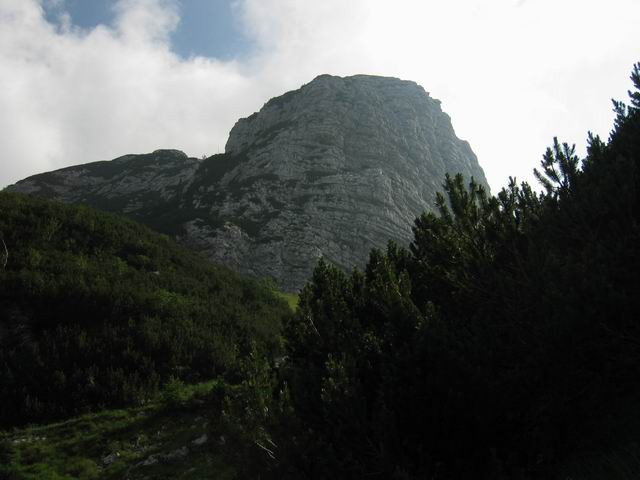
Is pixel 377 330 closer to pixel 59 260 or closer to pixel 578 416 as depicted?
pixel 578 416

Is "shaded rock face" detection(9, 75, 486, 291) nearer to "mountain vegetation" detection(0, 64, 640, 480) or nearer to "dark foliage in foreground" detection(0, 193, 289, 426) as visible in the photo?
"dark foliage in foreground" detection(0, 193, 289, 426)

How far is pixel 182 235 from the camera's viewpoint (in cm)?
5372

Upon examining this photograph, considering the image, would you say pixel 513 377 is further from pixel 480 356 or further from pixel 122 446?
pixel 122 446

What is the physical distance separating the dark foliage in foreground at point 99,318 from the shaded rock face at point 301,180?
22980 mm

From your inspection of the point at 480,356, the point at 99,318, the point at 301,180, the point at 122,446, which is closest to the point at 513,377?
the point at 480,356

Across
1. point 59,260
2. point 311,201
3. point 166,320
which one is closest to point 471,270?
point 166,320

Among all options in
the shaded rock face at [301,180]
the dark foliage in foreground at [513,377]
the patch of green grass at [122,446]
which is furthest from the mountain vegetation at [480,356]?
the shaded rock face at [301,180]

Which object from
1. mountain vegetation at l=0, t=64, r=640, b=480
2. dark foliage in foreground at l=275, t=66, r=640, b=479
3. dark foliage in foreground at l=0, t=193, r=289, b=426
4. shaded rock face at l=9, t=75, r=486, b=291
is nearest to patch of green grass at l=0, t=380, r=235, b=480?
mountain vegetation at l=0, t=64, r=640, b=480

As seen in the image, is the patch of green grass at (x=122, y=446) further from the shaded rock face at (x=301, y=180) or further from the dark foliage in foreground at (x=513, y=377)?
the shaded rock face at (x=301, y=180)

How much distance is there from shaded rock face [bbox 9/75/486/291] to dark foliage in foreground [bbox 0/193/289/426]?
23.0 m

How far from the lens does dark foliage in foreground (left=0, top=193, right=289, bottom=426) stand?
14.6 m

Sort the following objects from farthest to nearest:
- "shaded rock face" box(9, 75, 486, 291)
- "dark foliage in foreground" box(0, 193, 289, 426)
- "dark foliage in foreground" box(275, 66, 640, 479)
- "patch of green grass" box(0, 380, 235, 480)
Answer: "shaded rock face" box(9, 75, 486, 291) → "dark foliage in foreground" box(0, 193, 289, 426) → "patch of green grass" box(0, 380, 235, 480) → "dark foliage in foreground" box(275, 66, 640, 479)

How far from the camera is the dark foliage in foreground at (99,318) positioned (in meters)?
14.6

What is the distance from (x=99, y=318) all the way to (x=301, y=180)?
53175 millimetres
